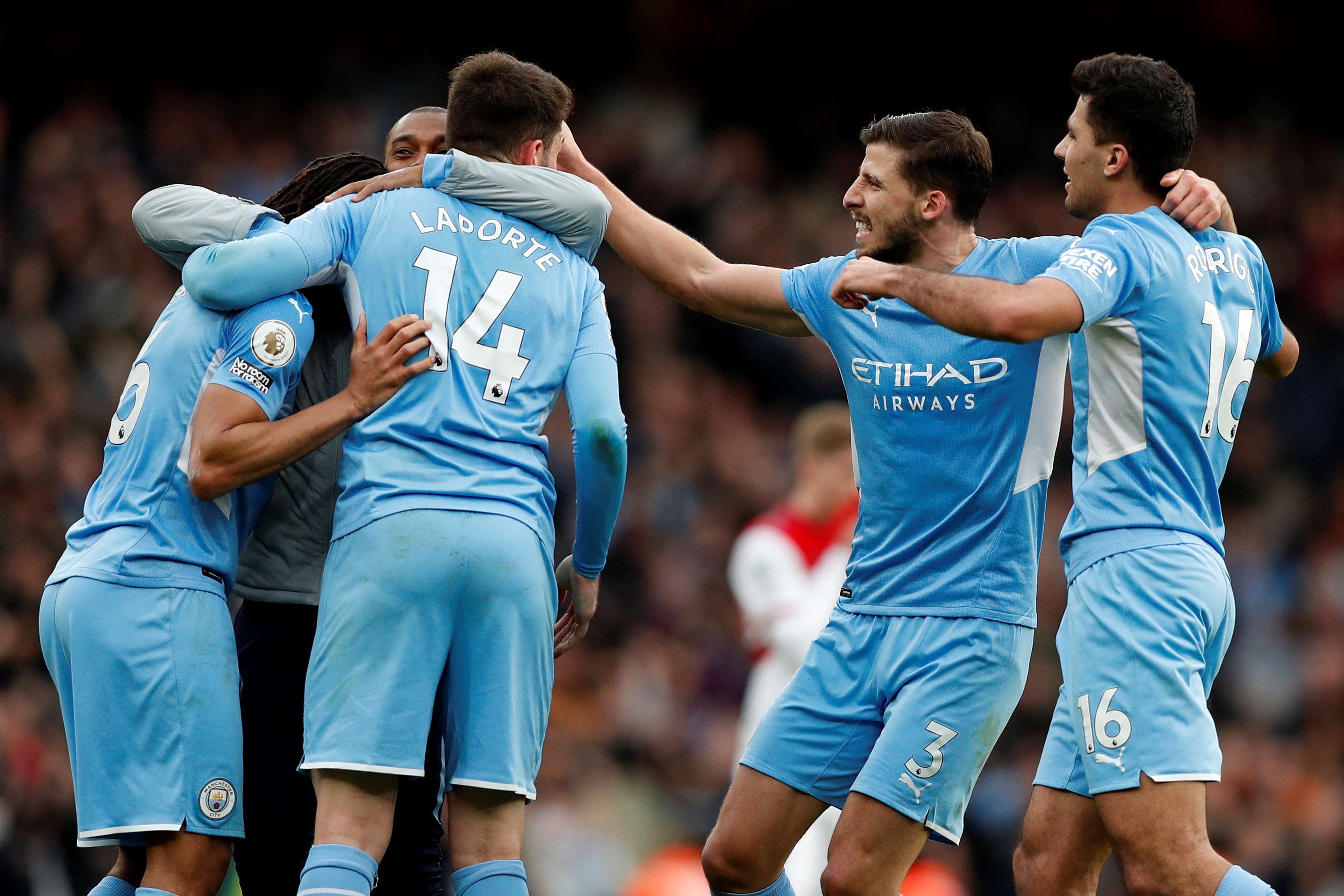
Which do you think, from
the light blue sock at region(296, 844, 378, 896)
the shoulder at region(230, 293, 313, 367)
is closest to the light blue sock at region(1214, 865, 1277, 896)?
the light blue sock at region(296, 844, 378, 896)

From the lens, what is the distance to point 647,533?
1234 centimetres

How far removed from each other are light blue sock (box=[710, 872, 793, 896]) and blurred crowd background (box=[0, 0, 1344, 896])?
490cm

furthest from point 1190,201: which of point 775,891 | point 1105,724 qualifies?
point 775,891

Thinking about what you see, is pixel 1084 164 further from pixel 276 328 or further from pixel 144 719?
pixel 144 719

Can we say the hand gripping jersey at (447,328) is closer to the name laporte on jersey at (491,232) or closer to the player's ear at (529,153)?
the name laporte on jersey at (491,232)

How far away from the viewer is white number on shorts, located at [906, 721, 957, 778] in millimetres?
4289

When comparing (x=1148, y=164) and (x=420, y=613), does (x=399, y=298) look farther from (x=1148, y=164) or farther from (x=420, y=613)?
(x=1148, y=164)

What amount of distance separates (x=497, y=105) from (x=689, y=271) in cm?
107

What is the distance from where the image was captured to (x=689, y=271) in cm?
519

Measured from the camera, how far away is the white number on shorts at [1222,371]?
4.29 metres

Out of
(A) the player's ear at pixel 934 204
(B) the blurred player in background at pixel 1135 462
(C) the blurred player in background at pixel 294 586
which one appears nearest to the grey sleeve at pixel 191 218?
(C) the blurred player in background at pixel 294 586

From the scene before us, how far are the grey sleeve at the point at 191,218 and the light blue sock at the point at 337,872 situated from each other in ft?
5.65

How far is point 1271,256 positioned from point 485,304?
12489 millimetres

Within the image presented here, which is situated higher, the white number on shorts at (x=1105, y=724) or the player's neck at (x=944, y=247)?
the player's neck at (x=944, y=247)
